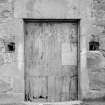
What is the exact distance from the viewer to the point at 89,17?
5.61 m

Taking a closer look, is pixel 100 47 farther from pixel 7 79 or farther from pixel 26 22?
pixel 7 79

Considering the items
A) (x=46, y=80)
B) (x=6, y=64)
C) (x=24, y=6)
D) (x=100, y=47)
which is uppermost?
(x=24, y=6)

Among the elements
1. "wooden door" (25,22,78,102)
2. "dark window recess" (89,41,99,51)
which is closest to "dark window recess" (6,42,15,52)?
"wooden door" (25,22,78,102)

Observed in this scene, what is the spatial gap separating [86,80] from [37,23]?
1782 millimetres

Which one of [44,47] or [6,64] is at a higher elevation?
[44,47]

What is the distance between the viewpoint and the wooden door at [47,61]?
5.77 metres

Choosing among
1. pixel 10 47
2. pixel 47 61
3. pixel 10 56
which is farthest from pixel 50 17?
pixel 10 56

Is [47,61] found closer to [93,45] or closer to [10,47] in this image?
[10,47]

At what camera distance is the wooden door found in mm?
5773

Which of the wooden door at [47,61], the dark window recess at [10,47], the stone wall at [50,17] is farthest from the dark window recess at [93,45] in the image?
the dark window recess at [10,47]

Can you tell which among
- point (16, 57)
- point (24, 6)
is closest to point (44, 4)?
point (24, 6)

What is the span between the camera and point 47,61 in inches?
228

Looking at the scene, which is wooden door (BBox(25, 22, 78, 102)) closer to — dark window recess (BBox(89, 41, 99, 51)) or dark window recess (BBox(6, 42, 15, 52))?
Answer: dark window recess (BBox(6, 42, 15, 52))

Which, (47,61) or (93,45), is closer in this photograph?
(93,45)
